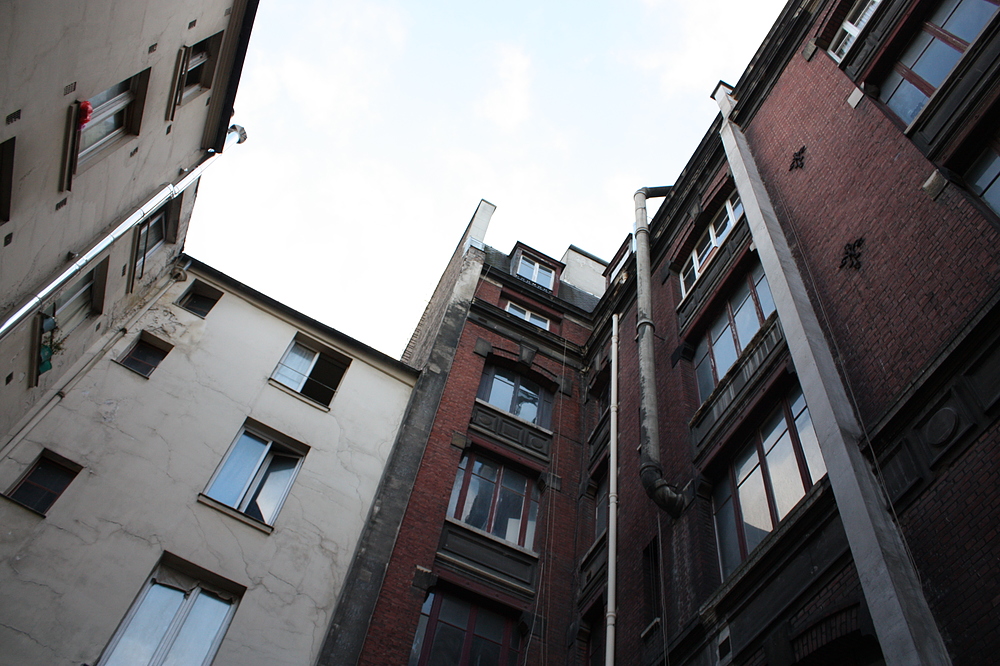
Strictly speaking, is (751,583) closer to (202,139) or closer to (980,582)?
(980,582)

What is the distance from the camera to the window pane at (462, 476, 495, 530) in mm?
17531

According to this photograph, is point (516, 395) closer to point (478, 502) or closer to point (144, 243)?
point (478, 502)

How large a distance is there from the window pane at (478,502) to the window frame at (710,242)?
7.03 metres

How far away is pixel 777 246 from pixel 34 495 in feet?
46.1

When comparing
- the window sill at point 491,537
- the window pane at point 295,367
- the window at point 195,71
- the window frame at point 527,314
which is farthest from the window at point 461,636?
the window at point 195,71

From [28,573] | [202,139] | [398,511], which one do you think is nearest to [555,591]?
[398,511]

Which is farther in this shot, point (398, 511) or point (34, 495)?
point (398, 511)

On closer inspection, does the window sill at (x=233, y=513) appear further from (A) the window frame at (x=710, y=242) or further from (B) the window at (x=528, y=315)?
(B) the window at (x=528, y=315)

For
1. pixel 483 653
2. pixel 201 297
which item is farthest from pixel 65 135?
pixel 483 653

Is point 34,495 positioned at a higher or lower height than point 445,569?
lower

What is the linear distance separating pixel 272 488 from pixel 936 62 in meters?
14.9

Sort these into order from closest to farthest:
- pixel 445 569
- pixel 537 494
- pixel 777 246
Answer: pixel 777 246
pixel 445 569
pixel 537 494

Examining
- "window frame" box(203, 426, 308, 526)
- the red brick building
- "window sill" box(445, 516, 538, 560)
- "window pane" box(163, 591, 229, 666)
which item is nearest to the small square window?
"window frame" box(203, 426, 308, 526)

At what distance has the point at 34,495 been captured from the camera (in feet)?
42.1
